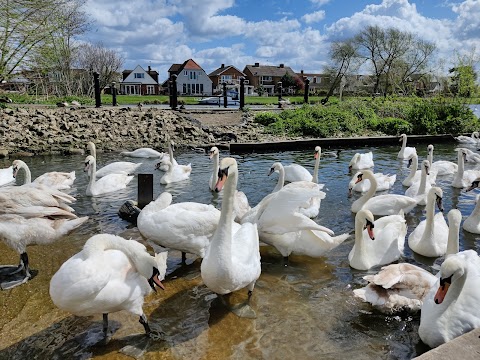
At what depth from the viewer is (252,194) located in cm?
1008

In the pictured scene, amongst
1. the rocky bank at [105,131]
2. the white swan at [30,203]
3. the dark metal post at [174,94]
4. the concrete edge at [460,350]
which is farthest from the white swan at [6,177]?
the dark metal post at [174,94]

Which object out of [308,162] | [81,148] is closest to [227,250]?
[308,162]

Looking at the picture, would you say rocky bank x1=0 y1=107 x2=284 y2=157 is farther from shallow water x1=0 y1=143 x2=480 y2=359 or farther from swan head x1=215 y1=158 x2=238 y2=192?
swan head x1=215 y1=158 x2=238 y2=192

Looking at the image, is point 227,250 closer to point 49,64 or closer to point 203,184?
point 203,184

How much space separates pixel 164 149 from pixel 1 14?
7.66 metres

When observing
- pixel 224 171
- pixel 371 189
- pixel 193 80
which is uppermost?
pixel 193 80

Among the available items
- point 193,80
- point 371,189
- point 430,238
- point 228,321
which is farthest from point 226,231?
point 193,80

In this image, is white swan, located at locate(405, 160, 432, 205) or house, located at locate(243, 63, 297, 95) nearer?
white swan, located at locate(405, 160, 432, 205)

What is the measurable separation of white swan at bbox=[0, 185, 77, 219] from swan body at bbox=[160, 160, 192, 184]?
5553mm

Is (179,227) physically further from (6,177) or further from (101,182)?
(6,177)

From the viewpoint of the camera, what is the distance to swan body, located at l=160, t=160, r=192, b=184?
11.2 metres

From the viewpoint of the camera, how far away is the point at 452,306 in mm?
3816

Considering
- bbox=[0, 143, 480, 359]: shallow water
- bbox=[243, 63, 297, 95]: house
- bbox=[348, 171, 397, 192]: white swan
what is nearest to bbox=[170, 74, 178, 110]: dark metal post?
bbox=[348, 171, 397, 192]: white swan

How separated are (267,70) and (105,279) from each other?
299ft
